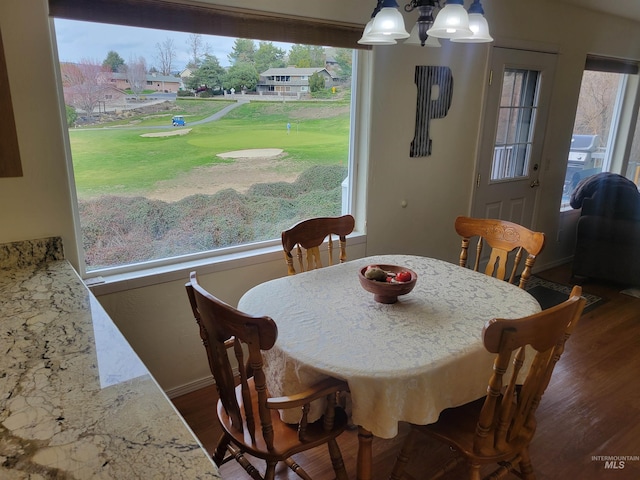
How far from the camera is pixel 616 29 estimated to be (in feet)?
13.2

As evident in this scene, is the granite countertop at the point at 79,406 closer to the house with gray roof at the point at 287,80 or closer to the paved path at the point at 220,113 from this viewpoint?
the paved path at the point at 220,113

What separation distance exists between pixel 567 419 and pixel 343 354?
154 cm

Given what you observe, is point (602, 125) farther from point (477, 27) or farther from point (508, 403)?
point (508, 403)

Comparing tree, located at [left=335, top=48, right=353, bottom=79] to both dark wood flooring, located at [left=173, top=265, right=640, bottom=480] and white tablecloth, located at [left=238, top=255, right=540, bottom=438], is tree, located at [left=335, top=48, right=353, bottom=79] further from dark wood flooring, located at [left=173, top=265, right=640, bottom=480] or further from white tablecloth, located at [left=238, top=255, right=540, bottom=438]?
dark wood flooring, located at [left=173, top=265, right=640, bottom=480]

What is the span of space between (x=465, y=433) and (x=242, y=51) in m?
2.01

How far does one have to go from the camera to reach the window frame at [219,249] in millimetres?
1773

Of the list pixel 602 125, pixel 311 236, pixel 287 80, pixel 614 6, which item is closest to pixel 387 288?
pixel 311 236

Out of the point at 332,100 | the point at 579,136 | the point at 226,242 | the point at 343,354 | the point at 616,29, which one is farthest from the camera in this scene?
the point at 579,136

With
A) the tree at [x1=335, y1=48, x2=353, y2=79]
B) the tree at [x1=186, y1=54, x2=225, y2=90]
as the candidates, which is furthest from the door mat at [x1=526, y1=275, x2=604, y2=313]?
the tree at [x1=186, y1=54, x2=225, y2=90]

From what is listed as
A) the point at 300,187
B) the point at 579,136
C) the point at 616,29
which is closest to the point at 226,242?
the point at 300,187

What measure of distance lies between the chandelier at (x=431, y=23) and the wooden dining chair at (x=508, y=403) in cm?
93

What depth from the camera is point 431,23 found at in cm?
151

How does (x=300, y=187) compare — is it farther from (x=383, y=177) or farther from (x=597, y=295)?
(x=597, y=295)

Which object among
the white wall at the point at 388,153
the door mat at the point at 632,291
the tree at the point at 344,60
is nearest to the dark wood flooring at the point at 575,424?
the white wall at the point at 388,153
